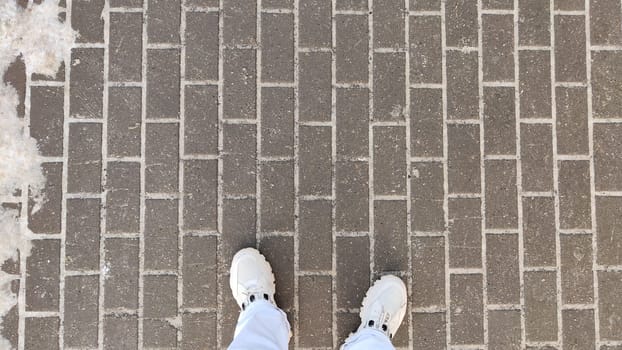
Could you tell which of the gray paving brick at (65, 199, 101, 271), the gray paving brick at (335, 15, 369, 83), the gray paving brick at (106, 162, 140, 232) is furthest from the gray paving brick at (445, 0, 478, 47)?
the gray paving brick at (65, 199, 101, 271)

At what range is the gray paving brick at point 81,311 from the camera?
3.20 meters

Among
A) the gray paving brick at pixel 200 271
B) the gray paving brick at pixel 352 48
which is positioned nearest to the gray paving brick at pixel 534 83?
the gray paving brick at pixel 352 48

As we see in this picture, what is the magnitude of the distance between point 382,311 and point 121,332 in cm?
150

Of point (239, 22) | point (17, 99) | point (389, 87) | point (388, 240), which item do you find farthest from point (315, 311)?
point (17, 99)

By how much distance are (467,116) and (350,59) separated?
30.7 inches

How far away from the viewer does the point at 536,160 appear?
335 cm

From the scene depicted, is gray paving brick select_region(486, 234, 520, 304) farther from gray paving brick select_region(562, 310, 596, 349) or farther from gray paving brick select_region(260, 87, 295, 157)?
gray paving brick select_region(260, 87, 295, 157)

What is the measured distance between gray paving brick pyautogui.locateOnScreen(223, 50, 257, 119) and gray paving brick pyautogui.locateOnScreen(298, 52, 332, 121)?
0.93 ft

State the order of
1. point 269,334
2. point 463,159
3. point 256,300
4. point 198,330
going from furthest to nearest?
point 463,159, point 198,330, point 256,300, point 269,334

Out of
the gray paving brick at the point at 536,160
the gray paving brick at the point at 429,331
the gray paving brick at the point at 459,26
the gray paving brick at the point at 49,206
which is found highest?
the gray paving brick at the point at 459,26

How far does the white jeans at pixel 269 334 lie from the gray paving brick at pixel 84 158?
116 centimetres

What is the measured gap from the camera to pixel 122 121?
3287 millimetres

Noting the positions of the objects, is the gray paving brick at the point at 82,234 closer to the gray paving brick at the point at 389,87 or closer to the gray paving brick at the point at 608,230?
the gray paving brick at the point at 389,87

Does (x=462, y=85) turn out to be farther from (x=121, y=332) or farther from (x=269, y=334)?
(x=121, y=332)
